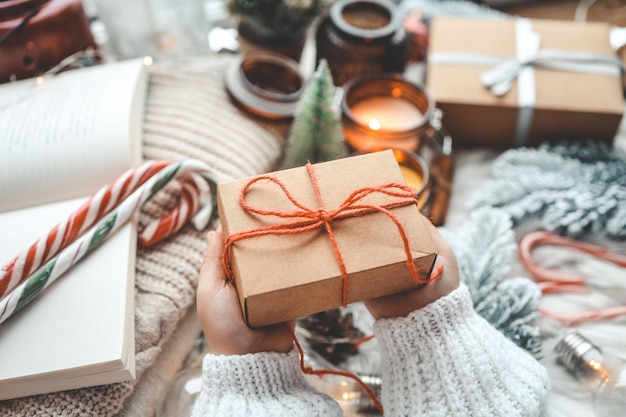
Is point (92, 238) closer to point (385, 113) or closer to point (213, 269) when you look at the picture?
point (213, 269)

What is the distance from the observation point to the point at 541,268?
3.03ft

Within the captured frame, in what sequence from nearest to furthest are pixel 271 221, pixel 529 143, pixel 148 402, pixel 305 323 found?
pixel 271 221
pixel 148 402
pixel 305 323
pixel 529 143

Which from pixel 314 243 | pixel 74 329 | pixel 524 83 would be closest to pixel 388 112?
pixel 524 83

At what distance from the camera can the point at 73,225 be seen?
741 mm

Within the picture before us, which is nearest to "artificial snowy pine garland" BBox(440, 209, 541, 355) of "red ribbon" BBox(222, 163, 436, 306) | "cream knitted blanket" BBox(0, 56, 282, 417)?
"red ribbon" BBox(222, 163, 436, 306)

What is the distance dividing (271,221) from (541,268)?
560mm

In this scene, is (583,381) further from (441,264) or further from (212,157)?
(212,157)

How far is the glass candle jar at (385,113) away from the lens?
959mm

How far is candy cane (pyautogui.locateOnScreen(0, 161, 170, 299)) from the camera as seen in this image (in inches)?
27.0

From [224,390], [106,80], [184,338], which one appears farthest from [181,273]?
[106,80]

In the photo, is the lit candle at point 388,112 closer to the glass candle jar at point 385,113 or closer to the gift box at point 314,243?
Result: the glass candle jar at point 385,113

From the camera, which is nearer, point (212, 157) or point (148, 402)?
point (148, 402)

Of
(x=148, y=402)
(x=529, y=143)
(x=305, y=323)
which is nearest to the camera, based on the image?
(x=148, y=402)

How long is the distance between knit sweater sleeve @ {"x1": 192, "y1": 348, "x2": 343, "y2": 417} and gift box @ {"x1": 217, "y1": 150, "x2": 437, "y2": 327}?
64 millimetres
